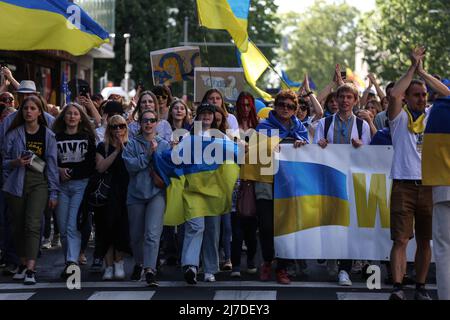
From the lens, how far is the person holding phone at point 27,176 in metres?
12.2

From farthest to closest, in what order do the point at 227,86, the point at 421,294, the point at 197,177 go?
Answer: 1. the point at 227,86
2. the point at 197,177
3. the point at 421,294

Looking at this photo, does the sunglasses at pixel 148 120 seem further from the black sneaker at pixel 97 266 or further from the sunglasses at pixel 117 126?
the black sneaker at pixel 97 266

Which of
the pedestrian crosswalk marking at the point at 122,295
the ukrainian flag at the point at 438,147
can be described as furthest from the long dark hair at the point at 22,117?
the ukrainian flag at the point at 438,147

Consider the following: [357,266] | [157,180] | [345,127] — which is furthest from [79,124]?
[357,266]

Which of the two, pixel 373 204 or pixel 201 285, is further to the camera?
pixel 373 204

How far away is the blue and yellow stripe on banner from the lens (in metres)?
12.4

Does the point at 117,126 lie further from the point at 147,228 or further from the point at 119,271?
the point at 119,271

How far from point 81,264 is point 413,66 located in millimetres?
4900

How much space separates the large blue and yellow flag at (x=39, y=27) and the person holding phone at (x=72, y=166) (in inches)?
26.0

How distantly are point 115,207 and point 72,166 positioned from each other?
611 millimetres

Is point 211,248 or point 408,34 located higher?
point 408,34

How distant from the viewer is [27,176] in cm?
1227

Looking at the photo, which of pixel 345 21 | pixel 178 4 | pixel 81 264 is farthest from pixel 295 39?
pixel 81 264

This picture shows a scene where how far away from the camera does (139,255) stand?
12.3 metres
